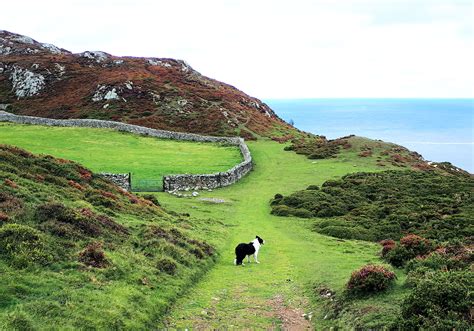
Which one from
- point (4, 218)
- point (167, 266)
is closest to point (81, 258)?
point (4, 218)

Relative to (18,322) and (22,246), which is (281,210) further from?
(18,322)

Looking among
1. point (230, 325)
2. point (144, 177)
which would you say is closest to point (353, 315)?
point (230, 325)

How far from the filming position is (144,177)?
44.8 metres

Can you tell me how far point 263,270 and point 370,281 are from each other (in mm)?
6790

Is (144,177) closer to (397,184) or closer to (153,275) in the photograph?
(397,184)

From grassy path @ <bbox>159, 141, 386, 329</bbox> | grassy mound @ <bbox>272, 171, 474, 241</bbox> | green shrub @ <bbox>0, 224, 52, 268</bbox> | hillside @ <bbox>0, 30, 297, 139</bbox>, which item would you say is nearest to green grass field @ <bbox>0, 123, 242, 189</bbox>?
grassy path @ <bbox>159, 141, 386, 329</bbox>

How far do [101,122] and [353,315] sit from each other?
71732 millimetres

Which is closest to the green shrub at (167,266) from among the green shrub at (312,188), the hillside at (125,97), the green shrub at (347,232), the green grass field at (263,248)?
the green grass field at (263,248)

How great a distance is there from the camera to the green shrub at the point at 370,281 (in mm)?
14547

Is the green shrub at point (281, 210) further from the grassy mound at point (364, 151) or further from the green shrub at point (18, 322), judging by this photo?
the grassy mound at point (364, 151)

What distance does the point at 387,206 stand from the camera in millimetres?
36625

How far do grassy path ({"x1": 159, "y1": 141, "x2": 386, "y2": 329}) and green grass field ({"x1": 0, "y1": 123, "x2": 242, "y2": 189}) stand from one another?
8.17 metres

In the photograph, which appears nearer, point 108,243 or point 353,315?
point 353,315

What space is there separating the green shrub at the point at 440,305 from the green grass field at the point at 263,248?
4.09 ft
